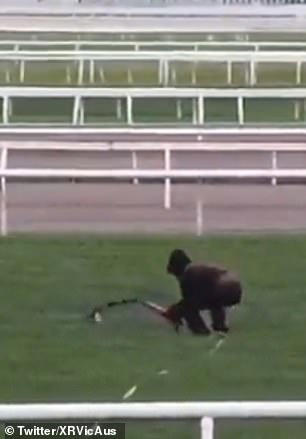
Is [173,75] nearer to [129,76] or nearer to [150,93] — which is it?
[129,76]

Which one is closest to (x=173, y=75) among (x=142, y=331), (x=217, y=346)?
(x=142, y=331)

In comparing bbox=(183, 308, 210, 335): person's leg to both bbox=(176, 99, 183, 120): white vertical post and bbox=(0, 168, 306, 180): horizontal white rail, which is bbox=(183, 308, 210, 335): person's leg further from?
bbox=(176, 99, 183, 120): white vertical post

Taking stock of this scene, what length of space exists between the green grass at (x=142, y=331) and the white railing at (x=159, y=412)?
91cm

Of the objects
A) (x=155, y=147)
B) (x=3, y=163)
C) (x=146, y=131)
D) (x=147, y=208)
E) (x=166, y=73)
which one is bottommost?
(x=147, y=208)

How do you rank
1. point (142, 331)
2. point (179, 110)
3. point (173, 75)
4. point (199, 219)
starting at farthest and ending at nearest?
point (173, 75) → point (179, 110) → point (199, 219) → point (142, 331)

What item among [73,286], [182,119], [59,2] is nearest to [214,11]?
[59,2]

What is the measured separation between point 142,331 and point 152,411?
321 cm

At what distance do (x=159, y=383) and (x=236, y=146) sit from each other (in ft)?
17.2

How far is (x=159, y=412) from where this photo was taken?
4.35 m

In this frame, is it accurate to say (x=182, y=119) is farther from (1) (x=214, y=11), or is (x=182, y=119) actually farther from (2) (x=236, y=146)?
A: (1) (x=214, y=11)

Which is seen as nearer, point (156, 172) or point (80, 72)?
point (156, 172)

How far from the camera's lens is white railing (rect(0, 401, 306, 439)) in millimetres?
4312

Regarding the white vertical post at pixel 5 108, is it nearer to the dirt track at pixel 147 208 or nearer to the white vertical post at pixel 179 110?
the dirt track at pixel 147 208

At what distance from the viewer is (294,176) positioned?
418 inches
